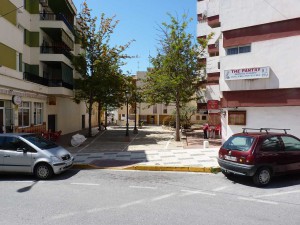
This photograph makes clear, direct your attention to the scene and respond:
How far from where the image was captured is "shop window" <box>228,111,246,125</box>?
57.4 feet

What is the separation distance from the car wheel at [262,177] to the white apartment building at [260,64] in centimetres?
766

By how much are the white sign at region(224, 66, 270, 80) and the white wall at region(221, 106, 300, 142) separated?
1922 millimetres

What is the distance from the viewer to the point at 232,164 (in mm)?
9672

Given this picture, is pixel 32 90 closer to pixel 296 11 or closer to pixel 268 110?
pixel 268 110

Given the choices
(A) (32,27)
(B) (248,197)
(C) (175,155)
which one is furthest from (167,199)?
(A) (32,27)

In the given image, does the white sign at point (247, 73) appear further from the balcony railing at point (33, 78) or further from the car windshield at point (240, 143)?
the balcony railing at point (33, 78)

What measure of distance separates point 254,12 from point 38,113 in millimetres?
17285

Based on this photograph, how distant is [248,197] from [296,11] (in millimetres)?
11520

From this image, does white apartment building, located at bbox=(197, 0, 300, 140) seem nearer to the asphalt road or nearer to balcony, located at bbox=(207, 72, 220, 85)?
the asphalt road

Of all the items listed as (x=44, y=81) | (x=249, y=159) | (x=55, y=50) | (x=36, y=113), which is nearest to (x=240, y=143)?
(x=249, y=159)

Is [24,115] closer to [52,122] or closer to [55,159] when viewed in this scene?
[52,122]

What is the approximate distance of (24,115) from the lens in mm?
20609

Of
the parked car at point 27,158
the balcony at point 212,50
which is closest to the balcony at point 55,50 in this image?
the balcony at point 212,50

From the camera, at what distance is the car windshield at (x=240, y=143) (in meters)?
9.52
